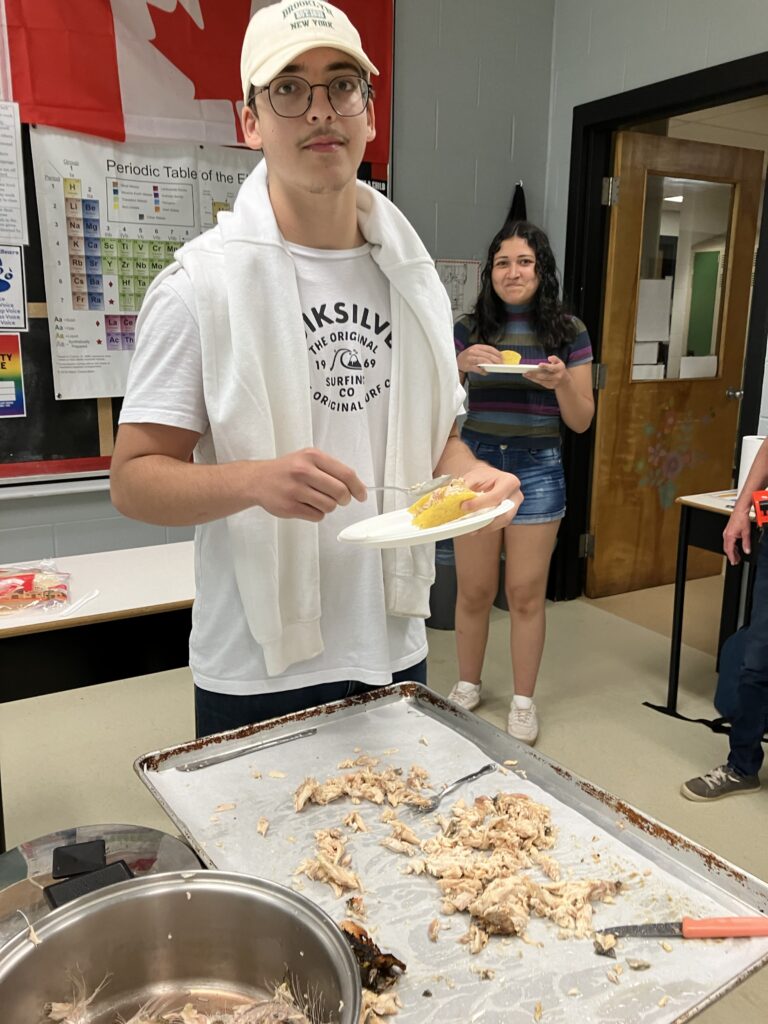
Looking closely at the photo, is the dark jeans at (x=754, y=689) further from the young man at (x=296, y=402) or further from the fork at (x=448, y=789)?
the fork at (x=448, y=789)

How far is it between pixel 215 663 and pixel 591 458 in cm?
332

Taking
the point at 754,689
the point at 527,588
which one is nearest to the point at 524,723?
the point at 527,588

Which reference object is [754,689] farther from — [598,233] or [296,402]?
[598,233]

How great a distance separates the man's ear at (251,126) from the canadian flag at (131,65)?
2.14 metres

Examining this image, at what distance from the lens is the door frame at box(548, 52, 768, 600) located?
3.26 meters

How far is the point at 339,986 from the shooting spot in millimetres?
698

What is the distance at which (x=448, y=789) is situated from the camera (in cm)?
111

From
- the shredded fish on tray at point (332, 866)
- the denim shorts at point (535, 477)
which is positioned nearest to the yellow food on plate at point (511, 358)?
the denim shorts at point (535, 477)

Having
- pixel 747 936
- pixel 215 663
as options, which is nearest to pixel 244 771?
pixel 215 663

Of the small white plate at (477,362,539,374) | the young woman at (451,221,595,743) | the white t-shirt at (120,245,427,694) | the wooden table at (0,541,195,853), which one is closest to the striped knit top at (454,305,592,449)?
the young woman at (451,221,595,743)

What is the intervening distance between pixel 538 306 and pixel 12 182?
6.22ft

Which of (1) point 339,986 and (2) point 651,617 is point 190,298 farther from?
(2) point 651,617

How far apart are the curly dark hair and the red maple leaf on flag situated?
130 centimetres

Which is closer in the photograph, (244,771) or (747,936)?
(747,936)
